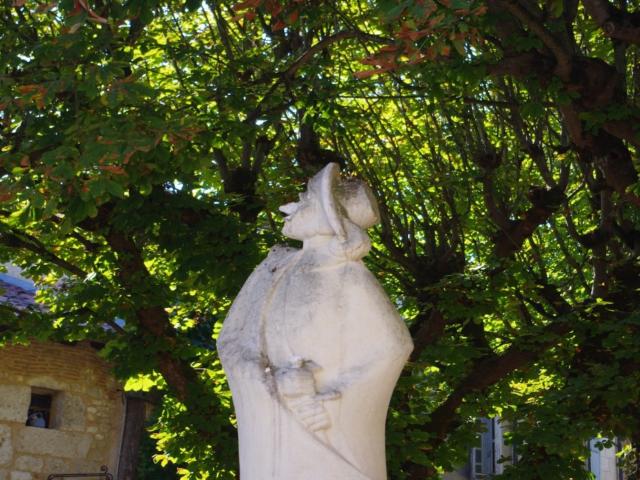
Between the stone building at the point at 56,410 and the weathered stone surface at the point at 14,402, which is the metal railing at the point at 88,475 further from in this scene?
the weathered stone surface at the point at 14,402

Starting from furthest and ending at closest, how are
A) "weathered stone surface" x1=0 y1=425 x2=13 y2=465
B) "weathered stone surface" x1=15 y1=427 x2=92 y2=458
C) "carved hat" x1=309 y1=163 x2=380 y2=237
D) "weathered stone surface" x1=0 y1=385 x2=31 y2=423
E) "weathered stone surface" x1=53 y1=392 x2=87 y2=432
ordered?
1. "weathered stone surface" x1=53 y1=392 x2=87 y2=432
2. "weathered stone surface" x1=15 y1=427 x2=92 y2=458
3. "weathered stone surface" x1=0 y1=385 x2=31 y2=423
4. "weathered stone surface" x1=0 y1=425 x2=13 y2=465
5. "carved hat" x1=309 y1=163 x2=380 y2=237

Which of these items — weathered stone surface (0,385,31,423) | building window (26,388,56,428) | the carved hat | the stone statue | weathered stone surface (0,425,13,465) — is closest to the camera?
the stone statue

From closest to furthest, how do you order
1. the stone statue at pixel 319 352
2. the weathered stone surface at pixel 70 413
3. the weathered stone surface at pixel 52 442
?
the stone statue at pixel 319 352 < the weathered stone surface at pixel 52 442 < the weathered stone surface at pixel 70 413

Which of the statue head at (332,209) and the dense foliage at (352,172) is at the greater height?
the dense foliage at (352,172)

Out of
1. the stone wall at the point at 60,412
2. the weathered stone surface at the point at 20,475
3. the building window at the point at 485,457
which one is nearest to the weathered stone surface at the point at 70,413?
the stone wall at the point at 60,412

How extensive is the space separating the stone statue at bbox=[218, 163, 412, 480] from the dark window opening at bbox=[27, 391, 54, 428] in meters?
9.50

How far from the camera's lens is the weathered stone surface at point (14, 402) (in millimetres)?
13711

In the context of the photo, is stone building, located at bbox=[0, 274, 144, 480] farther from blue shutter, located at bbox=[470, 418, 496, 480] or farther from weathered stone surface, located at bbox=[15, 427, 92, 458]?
blue shutter, located at bbox=[470, 418, 496, 480]

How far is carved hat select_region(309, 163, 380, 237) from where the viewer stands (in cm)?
526

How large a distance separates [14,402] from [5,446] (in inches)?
19.8

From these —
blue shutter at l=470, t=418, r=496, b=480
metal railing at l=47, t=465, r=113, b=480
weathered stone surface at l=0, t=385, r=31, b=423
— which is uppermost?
blue shutter at l=470, t=418, r=496, b=480

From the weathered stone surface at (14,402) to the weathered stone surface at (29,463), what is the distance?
1.39 ft

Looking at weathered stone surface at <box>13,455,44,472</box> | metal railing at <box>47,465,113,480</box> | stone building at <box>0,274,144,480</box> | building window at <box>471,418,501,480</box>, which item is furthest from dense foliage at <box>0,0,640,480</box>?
building window at <box>471,418,501,480</box>

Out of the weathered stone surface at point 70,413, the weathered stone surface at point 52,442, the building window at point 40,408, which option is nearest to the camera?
the weathered stone surface at point 52,442
